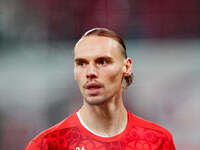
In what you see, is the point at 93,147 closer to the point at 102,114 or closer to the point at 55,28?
the point at 102,114

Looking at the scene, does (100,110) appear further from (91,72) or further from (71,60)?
(71,60)

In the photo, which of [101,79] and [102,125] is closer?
[101,79]

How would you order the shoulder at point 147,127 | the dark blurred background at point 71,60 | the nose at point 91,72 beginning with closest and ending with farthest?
the nose at point 91,72, the shoulder at point 147,127, the dark blurred background at point 71,60

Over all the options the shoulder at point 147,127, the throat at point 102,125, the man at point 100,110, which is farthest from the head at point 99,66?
the shoulder at point 147,127

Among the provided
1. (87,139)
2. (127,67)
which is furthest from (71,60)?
(87,139)

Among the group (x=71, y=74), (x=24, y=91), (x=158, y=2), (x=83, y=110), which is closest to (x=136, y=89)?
(x=71, y=74)

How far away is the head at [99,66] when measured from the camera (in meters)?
1.41

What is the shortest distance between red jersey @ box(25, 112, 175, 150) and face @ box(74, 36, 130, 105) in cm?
19

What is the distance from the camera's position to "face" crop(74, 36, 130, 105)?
55.5 inches

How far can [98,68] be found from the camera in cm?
142

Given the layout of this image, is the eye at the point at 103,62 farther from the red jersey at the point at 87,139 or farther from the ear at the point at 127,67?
the red jersey at the point at 87,139

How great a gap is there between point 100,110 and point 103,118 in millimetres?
53

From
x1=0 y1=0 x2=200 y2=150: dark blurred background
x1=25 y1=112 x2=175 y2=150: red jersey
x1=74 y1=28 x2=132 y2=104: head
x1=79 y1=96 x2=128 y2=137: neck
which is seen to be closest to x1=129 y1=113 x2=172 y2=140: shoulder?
x1=25 y1=112 x2=175 y2=150: red jersey

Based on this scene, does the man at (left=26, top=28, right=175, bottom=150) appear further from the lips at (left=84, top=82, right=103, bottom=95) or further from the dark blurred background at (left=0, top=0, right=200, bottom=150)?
the dark blurred background at (left=0, top=0, right=200, bottom=150)
